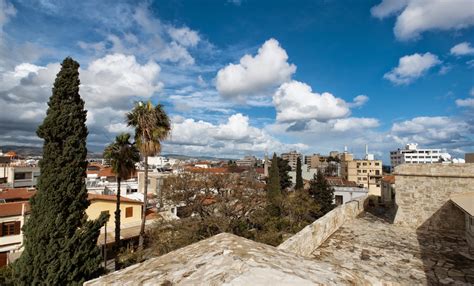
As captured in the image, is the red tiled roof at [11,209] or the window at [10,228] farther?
the red tiled roof at [11,209]

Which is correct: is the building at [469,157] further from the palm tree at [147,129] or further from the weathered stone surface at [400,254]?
the palm tree at [147,129]

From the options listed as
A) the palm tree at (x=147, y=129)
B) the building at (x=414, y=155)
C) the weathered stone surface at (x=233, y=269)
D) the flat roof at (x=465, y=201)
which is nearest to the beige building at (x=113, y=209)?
the palm tree at (x=147, y=129)

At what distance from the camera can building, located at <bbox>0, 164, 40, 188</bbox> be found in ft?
123

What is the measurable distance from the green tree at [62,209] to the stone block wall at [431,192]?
456 inches

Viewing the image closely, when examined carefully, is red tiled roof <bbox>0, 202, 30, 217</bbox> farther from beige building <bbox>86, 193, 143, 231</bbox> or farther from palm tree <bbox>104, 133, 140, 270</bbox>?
palm tree <bbox>104, 133, 140, 270</bbox>

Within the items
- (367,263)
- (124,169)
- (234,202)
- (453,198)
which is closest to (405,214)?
(453,198)

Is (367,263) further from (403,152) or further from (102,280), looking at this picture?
(403,152)

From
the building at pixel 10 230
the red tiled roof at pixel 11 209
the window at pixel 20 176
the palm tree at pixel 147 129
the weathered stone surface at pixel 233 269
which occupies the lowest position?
the building at pixel 10 230

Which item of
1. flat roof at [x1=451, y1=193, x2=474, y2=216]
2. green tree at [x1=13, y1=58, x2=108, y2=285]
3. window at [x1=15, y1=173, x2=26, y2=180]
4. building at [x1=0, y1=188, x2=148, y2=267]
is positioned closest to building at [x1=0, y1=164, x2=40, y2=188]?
window at [x1=15, y1=173, x2=26, y2=180]

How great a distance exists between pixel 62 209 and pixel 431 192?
1358 cm

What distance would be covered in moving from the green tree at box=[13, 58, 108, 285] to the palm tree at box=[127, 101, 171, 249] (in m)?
7.29

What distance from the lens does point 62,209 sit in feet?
29.6

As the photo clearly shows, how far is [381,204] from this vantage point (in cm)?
1822

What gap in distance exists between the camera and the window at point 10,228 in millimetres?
20844
